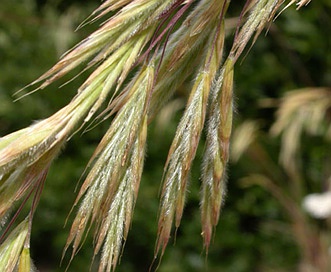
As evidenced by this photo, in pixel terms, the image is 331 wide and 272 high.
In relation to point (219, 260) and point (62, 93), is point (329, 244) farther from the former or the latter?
point (62, 93)

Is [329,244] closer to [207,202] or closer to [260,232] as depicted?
[260,232]

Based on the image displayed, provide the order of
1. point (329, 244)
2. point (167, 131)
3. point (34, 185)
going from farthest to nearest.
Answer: point (167, 131) < point (329, 244) < point (34, 185)

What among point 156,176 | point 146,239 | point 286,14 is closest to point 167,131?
point 156,176

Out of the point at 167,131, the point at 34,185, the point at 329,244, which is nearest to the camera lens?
the point at 34,185

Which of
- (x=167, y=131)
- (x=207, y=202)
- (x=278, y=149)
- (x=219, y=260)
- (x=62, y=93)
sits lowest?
(x=219, y=260)

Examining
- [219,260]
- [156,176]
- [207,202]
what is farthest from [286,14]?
[207,202]

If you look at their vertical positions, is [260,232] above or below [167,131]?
below

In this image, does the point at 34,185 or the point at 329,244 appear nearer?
the point at 34,185
